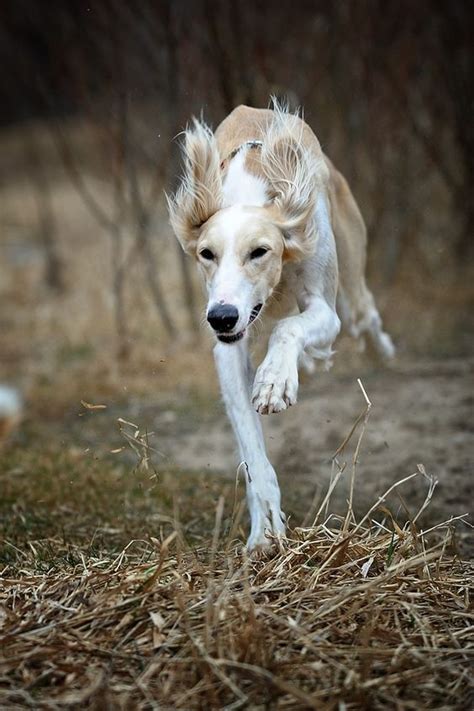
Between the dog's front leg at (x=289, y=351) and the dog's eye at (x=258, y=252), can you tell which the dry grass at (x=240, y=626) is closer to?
the dog's front leg at (x=289, y=351)

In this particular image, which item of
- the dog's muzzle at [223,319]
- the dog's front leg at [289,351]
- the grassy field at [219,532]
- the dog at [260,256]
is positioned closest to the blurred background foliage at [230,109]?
the grassy field at [219,532]

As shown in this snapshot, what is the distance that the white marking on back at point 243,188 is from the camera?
3.88 meters

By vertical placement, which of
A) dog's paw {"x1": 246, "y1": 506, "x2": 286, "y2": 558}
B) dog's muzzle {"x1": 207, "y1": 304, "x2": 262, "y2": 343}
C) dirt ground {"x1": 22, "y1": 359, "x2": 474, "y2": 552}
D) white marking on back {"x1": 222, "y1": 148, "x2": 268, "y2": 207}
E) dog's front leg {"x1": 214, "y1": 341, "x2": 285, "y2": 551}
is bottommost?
dirt ground {"x1": 22, "y1": 359, "x2": 474, "y2": 552}

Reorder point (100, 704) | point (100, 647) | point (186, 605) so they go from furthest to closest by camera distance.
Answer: point (186, 605) < point (100, 647) < point (100, 704)

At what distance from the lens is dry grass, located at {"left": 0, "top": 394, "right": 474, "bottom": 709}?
8.14 ft

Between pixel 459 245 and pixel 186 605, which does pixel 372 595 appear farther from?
pixel 459 245

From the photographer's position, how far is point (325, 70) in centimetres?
845

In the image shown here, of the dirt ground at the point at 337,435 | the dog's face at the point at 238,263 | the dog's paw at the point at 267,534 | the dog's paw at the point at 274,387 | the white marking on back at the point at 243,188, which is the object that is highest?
the white marking on back at the point at 243,188

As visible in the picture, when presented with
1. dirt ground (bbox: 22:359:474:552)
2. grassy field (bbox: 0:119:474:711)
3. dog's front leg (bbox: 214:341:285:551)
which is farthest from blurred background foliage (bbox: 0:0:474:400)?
dog's front leg (bbox: 214:341:285:551)

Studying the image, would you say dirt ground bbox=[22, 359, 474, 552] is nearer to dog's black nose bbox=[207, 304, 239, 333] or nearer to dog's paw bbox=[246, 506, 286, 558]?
dog's paw bbox=[246, 506, 286, 558]

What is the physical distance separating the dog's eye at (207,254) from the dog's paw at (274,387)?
507 mm

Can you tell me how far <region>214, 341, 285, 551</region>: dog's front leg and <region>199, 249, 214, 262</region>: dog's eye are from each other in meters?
0.33

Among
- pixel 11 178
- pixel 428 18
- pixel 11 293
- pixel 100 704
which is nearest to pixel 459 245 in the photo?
pixel 428 18

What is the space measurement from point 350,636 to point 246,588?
329mm
